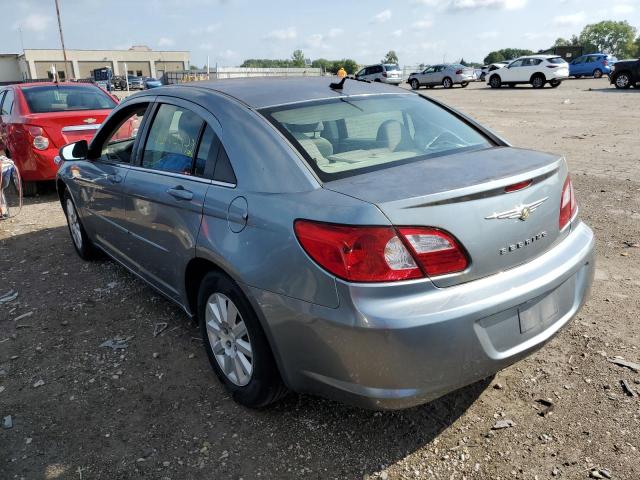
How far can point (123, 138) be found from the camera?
4578 millimetres

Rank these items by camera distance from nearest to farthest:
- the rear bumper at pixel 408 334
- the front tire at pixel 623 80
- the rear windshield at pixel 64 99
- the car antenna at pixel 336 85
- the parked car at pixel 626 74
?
the rear bumper at pixel 408 334 → the car antenna at pixel 336 85 → the rear windshield at pixel 64 99 → the parked car at pixel 626 74 → the front tire at pixel 623 80

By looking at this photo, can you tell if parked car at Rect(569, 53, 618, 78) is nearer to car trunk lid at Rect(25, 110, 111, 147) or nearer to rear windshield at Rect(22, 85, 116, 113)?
rear windshield at Rect(22, 85, 116, 113)

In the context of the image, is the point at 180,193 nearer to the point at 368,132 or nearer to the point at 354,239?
the point at 368,132

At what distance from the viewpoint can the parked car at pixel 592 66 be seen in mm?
37125

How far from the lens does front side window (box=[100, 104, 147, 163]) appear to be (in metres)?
3.99

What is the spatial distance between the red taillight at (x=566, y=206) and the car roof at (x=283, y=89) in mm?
1261

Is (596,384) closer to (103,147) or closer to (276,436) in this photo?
(276,436)

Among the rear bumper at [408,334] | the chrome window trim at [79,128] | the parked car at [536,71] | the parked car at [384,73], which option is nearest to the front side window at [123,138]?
the rear bumper at [408,334]

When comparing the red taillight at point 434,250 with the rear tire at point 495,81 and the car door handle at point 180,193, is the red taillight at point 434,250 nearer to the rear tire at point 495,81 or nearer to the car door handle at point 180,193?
the car door handle at point 180,193

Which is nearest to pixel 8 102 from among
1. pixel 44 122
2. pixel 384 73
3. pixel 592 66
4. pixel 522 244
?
pixel 44 122

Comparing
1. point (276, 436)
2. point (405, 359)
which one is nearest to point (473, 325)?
point (405, 359)

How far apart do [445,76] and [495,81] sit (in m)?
4.36

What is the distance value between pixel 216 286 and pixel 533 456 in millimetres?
1724

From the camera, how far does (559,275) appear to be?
2512 mm
